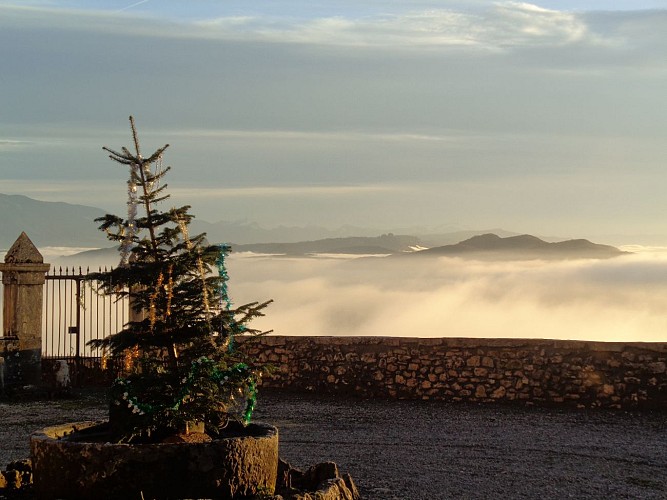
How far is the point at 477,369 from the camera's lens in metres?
15.7

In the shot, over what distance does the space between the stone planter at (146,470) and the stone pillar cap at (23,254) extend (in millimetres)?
10160

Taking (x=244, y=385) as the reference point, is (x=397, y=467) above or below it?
below

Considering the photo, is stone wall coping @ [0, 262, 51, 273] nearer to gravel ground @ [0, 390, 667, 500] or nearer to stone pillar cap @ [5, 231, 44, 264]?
stone pillar cap @ [5, 231, 44, 264]

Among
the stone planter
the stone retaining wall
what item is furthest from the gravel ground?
the stone planter

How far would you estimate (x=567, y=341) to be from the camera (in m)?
15.4

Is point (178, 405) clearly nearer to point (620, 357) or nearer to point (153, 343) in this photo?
point (153, 343)

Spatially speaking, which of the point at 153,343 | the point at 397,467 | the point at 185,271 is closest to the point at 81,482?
the point at 153,343

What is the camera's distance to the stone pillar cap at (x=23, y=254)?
57.4ft

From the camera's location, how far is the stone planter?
7.58 meters

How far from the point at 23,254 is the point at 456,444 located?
31.1 feet

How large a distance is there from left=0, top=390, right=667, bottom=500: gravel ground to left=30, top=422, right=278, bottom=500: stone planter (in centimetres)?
168

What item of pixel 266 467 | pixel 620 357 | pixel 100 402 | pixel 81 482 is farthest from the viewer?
pixel 100 402

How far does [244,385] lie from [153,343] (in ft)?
2.95

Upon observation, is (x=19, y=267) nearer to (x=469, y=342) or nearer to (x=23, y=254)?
(x=23, y=254)
